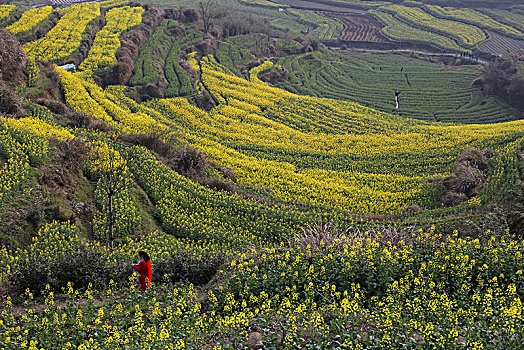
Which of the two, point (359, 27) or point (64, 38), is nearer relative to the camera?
point (64, 38)

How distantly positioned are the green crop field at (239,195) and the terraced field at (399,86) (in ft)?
1.46

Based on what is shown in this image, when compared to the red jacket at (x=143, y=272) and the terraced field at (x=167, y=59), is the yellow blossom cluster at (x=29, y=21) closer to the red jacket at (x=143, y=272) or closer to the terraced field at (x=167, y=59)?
the terraced field at (x=167, y=59)

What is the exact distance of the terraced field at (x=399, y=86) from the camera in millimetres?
62625

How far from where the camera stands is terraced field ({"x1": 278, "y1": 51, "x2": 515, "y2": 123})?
205 ft

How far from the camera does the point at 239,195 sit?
27859 millimetres

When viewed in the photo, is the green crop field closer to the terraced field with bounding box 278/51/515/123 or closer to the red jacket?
the red jacket

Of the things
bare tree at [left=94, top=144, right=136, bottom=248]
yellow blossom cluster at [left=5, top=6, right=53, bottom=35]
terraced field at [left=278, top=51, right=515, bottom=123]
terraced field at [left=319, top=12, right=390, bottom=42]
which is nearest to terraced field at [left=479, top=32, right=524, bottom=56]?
terraced field at [left=278, top=51, right=515, bottom=123]

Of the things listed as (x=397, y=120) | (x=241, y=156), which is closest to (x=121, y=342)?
(x=241, y=156)

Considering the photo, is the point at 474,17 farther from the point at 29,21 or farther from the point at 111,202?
the point at 111,202

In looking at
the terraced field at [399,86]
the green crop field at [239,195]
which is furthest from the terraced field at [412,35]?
the green crop field at [239,195]

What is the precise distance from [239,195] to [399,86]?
5386 cm

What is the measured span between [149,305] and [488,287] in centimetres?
963

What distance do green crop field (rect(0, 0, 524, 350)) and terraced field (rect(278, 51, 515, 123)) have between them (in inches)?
17.5

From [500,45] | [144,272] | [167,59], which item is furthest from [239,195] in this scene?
[500,45]
